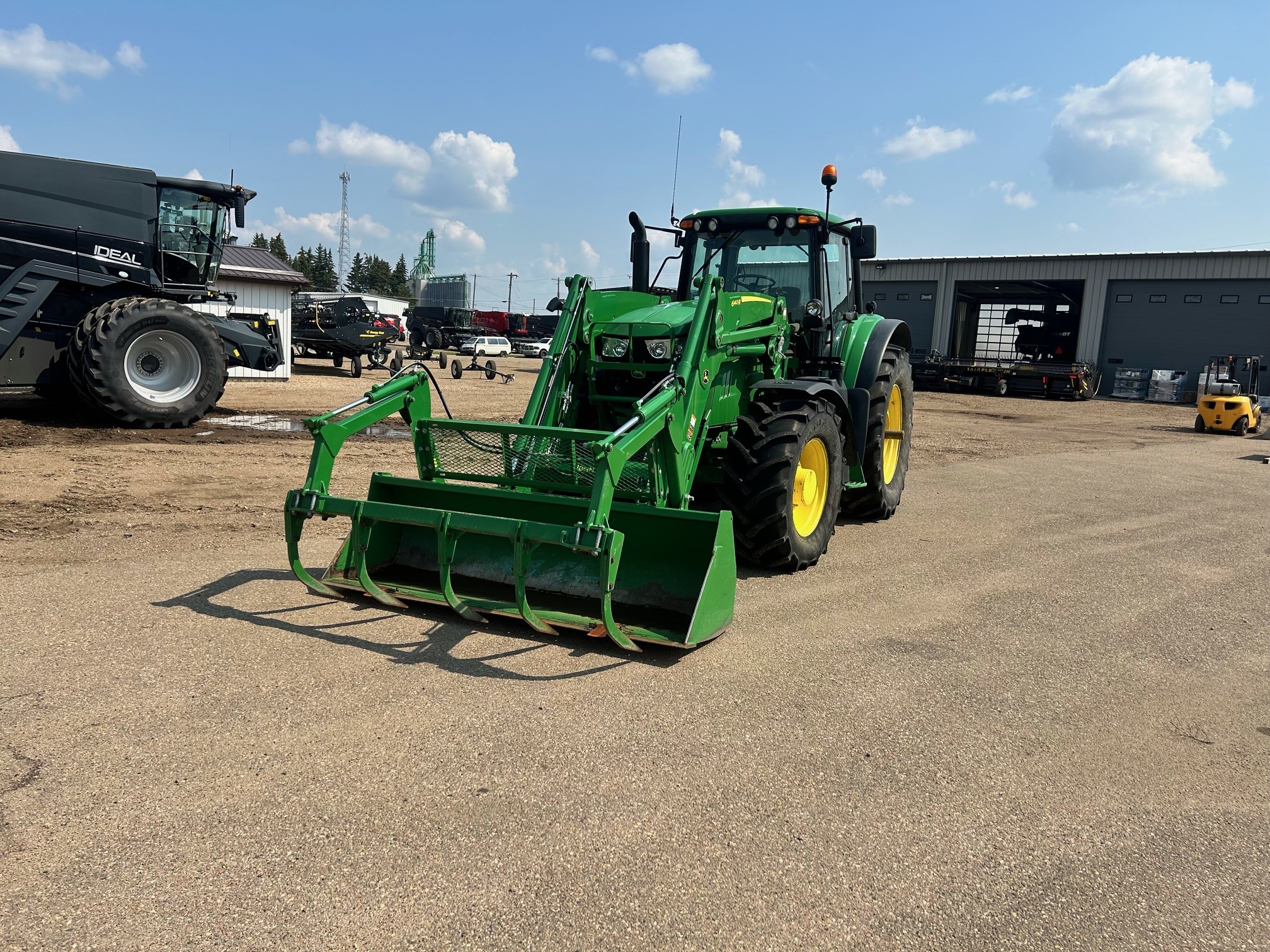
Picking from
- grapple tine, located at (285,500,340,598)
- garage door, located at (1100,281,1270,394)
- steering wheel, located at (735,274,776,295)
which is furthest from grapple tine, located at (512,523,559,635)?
garage door, located at (1100,281,1270,394)

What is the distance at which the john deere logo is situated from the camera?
452 inches

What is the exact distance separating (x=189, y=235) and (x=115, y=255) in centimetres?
115

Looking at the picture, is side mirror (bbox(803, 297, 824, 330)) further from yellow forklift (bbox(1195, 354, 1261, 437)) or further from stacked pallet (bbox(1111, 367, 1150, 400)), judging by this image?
stacked pallet (bbox(1111, 367, 1150, 400))

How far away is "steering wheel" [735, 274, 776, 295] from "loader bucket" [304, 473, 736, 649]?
2.81 metres

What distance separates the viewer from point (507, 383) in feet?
78.7

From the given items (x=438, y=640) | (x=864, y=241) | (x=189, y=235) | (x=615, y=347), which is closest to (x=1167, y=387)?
(x=864, y=241)

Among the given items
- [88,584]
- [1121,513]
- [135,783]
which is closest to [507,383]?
[1121,513]

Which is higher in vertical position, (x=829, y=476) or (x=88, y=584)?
(x=829, y=476)

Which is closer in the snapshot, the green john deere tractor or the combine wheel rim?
the green john deere tractor

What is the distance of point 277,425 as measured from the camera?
502 inches

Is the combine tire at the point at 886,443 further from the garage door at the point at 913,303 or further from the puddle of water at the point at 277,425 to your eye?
the garage door at the point at 913,303

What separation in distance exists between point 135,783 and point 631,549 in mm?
2575

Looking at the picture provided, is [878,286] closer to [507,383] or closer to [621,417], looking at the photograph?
[507,383]

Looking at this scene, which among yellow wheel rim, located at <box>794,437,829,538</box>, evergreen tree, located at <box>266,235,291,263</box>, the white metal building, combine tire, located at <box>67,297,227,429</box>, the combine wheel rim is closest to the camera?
yellow wheel rim, located at <box>794,437,829,538</box>
